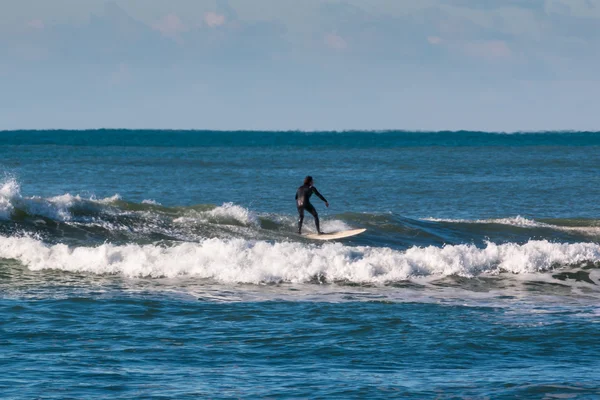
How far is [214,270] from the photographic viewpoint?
18750 mm

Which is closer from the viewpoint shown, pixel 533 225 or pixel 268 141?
pixel 533 225

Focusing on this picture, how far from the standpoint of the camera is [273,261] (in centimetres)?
1900

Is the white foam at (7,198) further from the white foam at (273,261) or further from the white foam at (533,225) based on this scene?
the white foam at (533,225)

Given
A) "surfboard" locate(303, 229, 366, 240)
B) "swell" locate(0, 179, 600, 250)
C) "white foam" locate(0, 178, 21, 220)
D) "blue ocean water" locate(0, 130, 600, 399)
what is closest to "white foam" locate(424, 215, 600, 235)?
"swell" locate(0, 179, 600, 250)

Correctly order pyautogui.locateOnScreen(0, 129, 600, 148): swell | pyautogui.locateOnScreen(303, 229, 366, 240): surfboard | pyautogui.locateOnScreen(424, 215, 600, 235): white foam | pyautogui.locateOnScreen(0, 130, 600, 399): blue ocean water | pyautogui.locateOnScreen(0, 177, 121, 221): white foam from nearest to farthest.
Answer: pyautogui.locateOnScreen(0, 130, 600, 399): blue ocean water
pyautogui.locateOnScreen(0, 177, 121, 221): white foam
pyautogui.locateOnScreen(303, 229, 366, 240): surfboard
pyautogui.locateOnScreen(424, 215, 600, 235): white foam
pyautogui.locateOnScreen(0, 129, 600, 148): swell

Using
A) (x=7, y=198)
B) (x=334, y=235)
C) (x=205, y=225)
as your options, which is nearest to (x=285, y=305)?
(x=334, y=235)

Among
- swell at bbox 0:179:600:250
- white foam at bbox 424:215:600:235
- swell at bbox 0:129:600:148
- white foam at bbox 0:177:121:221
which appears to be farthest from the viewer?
swell at bbox 0:129:600:148

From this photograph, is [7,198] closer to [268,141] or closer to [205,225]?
[205,225]

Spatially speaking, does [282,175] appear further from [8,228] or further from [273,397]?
[273,397]

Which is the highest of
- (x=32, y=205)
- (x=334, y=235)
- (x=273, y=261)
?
(x=32, y=205)

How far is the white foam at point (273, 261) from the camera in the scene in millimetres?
18625

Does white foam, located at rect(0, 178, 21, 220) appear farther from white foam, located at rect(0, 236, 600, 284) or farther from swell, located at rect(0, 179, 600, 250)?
white foam, located at rect(0, 236, 600, 284)

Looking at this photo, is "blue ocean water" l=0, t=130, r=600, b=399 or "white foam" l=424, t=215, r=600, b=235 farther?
"white foam" l=424, t=215, r=600, b=235

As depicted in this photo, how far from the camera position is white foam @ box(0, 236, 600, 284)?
61.1ft
